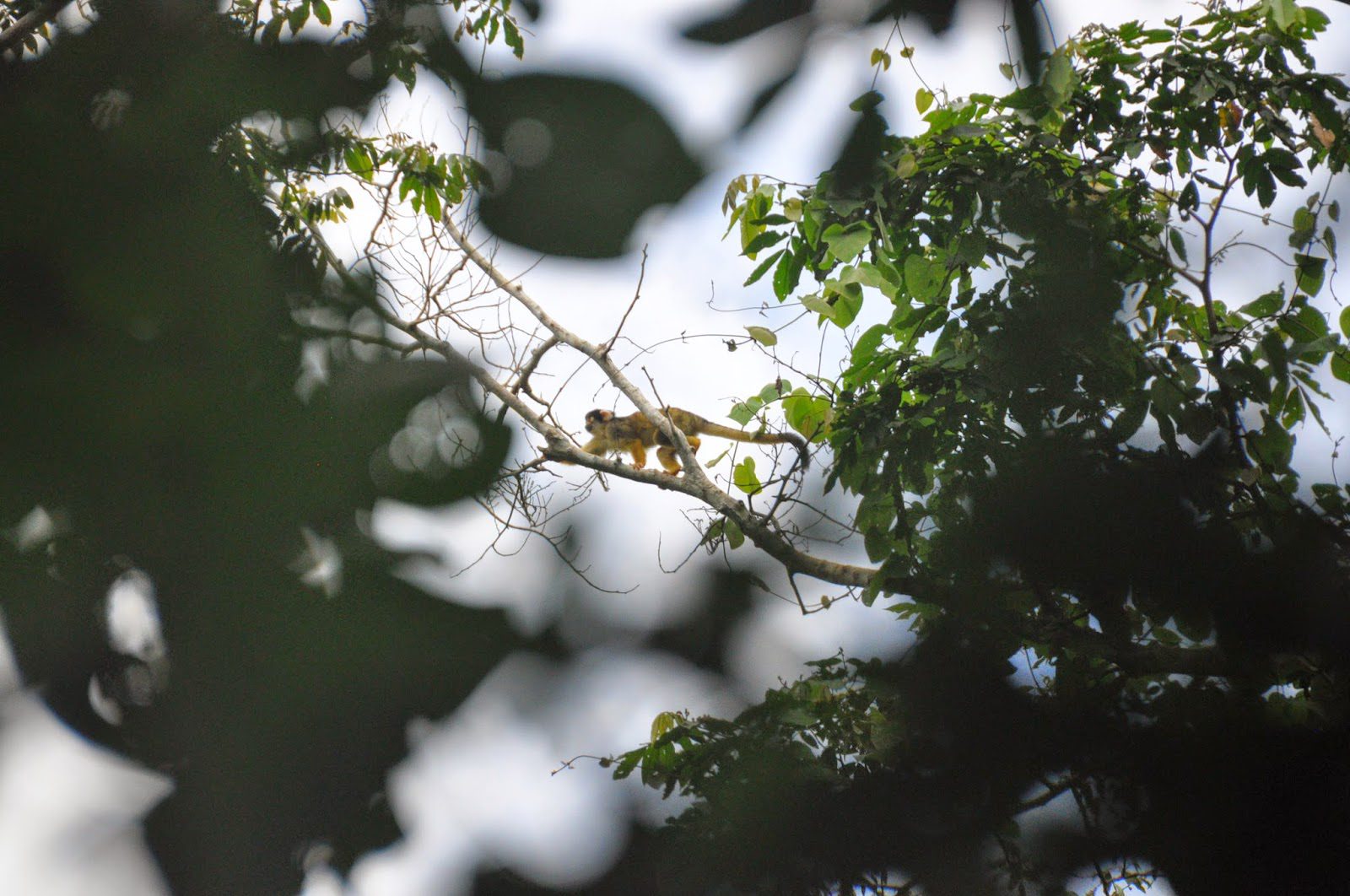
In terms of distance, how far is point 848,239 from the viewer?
3.03 ft

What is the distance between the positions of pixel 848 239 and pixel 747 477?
1.06m

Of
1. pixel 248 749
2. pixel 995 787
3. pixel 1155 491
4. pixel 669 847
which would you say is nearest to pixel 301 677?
pixel 248 749

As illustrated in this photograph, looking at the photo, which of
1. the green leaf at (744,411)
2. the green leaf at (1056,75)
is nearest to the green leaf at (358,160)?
the green leaf at (1056,75)

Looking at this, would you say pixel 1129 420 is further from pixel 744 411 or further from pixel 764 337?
pixel 744 411

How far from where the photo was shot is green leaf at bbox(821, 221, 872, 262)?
882 mm

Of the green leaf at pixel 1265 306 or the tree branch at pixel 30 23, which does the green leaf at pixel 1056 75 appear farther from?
the green leaf at pixel 1265 306

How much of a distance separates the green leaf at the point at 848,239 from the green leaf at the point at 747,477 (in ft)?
2.79

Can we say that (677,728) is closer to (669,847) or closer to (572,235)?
(669,847)

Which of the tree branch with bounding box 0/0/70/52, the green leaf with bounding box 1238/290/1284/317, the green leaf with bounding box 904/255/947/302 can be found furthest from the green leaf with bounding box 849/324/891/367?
the green leaf with bounding box 1238/290/1284/317

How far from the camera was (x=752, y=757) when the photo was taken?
36 cm

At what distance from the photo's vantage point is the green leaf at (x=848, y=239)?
88 centimetres

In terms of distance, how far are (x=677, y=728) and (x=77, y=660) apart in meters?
0.22

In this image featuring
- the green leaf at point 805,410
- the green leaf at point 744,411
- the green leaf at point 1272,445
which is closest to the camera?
the green leaf at point 1272,445

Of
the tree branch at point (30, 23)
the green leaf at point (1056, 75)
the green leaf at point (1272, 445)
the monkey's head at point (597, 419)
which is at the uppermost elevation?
the monkey's head at point (597, 419)
